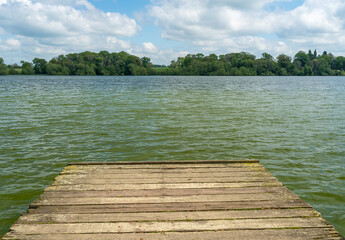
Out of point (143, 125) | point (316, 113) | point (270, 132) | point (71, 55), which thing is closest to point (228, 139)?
point (270, 132)

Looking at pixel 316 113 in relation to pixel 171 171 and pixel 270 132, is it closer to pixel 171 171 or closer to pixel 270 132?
pixel 270 132

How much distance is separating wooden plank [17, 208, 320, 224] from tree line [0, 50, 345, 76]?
163 meters

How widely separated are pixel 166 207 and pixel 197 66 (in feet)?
604

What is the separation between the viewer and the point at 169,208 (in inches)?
192

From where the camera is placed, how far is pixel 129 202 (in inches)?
201

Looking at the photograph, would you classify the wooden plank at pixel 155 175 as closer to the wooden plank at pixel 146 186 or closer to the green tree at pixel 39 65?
the wooden plank at pixel 146 186

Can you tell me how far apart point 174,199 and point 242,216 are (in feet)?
4.37

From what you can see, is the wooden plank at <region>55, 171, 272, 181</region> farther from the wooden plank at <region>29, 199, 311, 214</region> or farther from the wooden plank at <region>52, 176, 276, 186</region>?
the wooden plank at <region>29, 199, 311, 214</region>

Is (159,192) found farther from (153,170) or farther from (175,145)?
(175,145)

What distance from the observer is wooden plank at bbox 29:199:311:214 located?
4.82 metres

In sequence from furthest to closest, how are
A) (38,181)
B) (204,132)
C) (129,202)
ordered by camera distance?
(204,132) < (38,181) < (129,202)

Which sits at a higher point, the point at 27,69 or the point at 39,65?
the point at 39,65

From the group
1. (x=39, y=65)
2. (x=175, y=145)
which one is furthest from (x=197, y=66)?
(x=175, y=145)

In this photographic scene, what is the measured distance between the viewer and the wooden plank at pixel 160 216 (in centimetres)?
451
